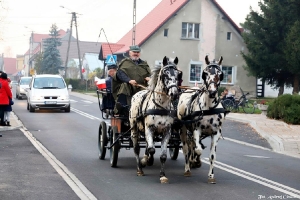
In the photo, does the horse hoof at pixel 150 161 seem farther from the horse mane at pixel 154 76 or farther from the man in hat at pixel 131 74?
the horse mane at pixel 154 76

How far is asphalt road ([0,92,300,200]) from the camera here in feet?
32.6

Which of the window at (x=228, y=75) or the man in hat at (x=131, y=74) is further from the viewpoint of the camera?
the window at (x=228, y=75)

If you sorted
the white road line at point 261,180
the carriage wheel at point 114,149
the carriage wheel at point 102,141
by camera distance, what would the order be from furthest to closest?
the carriage wheel at point 102,141 → the carriage wheel at point 114,149 → the white road line at point 261,180

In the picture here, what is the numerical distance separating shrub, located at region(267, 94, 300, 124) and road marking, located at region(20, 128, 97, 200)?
11.1 meters

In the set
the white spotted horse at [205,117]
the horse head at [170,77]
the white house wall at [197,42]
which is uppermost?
the white house wall at [197,42]

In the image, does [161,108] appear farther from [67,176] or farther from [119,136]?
[67,176]

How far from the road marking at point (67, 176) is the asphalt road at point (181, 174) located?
86 millimetres

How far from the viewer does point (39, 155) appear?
49.2ft

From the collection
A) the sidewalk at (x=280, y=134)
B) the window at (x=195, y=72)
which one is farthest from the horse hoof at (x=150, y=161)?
the window at (x=195, y=72)

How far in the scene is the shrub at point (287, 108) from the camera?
24.7 meters

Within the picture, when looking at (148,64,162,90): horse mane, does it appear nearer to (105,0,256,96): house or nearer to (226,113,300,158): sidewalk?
(226,113,300,158): sidewalk

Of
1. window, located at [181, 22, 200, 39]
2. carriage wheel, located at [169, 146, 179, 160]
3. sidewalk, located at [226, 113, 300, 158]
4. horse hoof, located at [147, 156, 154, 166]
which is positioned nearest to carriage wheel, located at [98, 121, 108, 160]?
horse hoof, located at [147, 156, 154, 166]

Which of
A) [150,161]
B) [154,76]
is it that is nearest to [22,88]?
[150,161]

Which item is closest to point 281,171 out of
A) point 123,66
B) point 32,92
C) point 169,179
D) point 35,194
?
point 169,179
